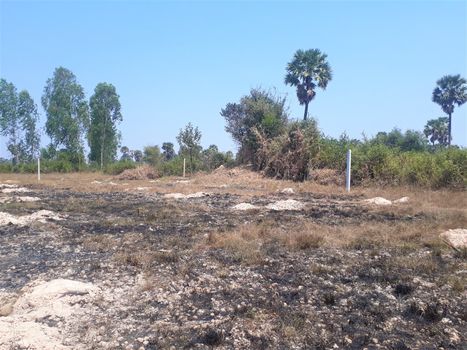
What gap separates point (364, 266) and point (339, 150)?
14840 millimetres

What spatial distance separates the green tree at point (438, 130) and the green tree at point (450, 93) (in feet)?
11.9

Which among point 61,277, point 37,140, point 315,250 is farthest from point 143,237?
point 37,140

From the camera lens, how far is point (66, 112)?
45469 millimetres

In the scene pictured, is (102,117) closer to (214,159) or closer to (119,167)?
(119,167)

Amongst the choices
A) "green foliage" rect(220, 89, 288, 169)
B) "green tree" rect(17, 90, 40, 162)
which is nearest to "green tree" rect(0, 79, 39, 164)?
"green tree" rect(17, 90, 40, 162)

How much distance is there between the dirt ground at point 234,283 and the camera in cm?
366

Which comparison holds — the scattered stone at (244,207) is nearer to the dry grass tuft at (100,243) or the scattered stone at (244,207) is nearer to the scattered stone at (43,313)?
the dry grass tuft at (100,243)

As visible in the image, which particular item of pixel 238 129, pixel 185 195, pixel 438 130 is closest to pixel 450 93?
pixel 438 130

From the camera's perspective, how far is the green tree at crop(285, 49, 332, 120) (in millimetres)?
32625

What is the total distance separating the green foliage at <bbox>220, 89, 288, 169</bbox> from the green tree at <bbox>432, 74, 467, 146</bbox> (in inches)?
802

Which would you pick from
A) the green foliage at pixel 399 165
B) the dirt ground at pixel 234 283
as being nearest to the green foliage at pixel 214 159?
the green foliage at pixel 399 165

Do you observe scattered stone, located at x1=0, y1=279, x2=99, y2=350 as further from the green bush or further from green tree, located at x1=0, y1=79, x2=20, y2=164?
green tree, located at x1=0, y1=79, x2=20, y2=164

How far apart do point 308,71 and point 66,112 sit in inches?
1047

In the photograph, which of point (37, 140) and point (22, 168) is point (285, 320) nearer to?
point (22, 168)
